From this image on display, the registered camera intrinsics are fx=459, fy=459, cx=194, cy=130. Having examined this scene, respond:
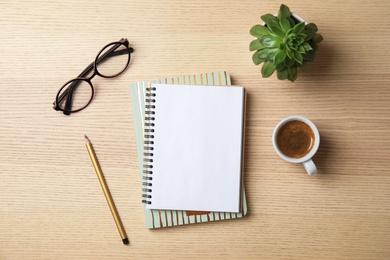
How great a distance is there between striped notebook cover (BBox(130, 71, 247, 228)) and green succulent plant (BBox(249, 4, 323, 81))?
10 centimetres

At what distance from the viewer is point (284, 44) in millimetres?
750

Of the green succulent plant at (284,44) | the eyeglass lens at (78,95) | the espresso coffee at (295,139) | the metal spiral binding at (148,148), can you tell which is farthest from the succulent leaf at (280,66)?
the eyeglass lens at (78,95)

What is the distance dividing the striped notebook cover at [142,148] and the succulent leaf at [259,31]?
0.33 ft

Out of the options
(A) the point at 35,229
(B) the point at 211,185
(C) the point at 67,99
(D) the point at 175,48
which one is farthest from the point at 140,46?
(A) the point at 35,229

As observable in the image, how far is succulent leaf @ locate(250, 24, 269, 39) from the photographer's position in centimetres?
78

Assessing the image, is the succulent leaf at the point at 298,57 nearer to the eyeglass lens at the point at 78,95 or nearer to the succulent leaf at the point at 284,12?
the succulent leaf at the point at 284,12

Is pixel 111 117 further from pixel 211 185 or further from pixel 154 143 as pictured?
pixel 211 185

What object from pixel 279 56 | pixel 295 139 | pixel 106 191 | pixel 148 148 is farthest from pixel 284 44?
pixel 106 191

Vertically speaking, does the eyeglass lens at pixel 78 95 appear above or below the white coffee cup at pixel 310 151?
above

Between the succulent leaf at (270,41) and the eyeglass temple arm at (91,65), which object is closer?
the succulent leaf at (270,41)

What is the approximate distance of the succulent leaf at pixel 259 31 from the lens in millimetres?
785

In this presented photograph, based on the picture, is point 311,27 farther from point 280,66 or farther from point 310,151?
point 310,151

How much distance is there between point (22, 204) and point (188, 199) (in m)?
0.32

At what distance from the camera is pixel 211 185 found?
33.9 inches
